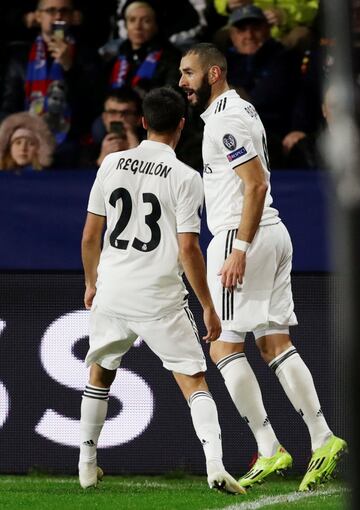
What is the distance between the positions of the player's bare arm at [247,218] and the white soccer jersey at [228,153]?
69 millimetres

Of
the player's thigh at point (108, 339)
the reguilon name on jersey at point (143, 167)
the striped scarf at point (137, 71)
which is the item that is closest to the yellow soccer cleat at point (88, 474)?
the player's thigh at point (108, 339)

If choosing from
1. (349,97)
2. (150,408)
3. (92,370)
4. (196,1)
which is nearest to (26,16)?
(196,1)

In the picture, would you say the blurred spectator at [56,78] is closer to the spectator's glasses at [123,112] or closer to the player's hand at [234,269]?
the spectator's glasses at [123,112]

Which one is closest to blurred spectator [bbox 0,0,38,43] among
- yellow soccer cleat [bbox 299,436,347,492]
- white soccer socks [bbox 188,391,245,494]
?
white soccer socks [bbox 188,391,245,494]

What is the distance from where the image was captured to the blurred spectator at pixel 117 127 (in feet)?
21.7

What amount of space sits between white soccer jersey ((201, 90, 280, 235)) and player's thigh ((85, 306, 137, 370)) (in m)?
0.65

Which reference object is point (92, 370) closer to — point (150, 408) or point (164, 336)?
point (164, 336)

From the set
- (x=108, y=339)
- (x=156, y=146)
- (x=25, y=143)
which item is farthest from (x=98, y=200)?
(x=25, y=143)

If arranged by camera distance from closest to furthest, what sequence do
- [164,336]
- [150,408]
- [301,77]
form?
1. [164,336]
2. [150,408]
3. [301,77]

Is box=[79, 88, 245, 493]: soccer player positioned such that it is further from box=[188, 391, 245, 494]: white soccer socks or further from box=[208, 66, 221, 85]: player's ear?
box=[208, 66, 221, 85]: player's ear

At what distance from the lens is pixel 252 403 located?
14.8 ft

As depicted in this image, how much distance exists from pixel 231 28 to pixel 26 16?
1656mm

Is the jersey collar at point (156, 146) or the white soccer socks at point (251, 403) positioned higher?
the jersey collar at point (156, 146)

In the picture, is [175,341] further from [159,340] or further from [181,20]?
[181,20]
